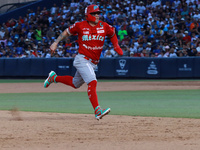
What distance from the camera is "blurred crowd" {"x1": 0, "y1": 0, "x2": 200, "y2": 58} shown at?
21891 mm

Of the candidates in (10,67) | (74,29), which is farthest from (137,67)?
(74,29)

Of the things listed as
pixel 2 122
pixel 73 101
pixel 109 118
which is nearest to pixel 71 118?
pixel 109 118

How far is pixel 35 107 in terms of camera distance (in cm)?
1082

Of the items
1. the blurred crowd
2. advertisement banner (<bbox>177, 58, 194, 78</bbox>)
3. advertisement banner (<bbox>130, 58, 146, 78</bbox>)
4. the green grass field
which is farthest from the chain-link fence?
the green grass field

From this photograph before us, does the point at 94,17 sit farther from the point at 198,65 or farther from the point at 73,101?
the point at 198,65

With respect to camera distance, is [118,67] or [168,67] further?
[118,67]

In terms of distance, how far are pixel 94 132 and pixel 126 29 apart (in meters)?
17.4

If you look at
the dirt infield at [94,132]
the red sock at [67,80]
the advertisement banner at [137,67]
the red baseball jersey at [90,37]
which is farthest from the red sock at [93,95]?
the advertisement banner at [137,67]

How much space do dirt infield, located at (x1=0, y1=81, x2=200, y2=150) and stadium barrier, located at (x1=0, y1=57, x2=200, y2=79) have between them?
12.6 meters

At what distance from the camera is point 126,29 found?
2370cm

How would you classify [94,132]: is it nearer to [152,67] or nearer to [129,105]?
[129,105]

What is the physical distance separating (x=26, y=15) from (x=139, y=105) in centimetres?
1937

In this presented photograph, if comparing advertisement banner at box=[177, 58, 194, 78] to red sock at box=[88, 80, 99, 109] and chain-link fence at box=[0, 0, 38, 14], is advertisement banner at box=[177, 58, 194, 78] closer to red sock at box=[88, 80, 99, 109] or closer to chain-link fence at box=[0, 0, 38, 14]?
red sock at box=[88, 80, 99, 109]

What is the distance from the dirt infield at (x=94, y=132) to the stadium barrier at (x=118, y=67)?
12.6 meters
